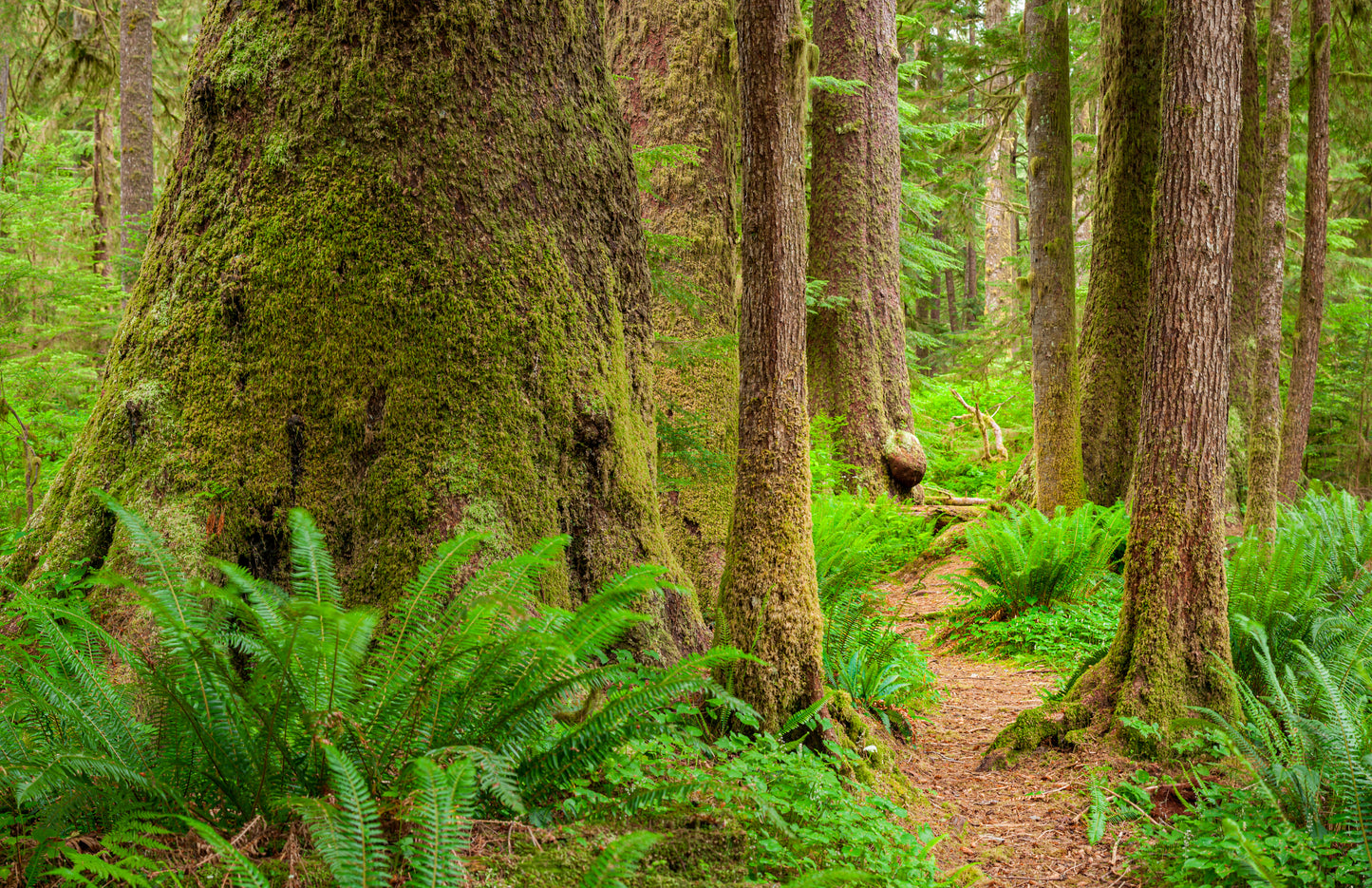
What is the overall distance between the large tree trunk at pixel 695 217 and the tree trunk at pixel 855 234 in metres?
3.63

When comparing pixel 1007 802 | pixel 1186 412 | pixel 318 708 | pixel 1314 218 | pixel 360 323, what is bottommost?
pixel 1007 802

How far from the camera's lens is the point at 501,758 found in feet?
7.04

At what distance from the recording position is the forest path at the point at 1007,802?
350 cm

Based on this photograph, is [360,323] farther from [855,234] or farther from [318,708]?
[855,234]

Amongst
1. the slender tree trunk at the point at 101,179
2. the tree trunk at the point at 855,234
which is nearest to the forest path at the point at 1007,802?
the tree trunk at the point at 855,234

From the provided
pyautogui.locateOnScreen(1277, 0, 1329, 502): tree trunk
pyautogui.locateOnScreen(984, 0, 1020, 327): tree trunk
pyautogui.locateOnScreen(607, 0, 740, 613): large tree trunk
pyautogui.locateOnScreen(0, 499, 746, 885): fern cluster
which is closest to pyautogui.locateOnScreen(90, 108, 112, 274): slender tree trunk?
pyautogui.locateOnScreen(607, 0, 740, 613): large tree trunk

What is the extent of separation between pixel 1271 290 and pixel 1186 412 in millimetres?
5065

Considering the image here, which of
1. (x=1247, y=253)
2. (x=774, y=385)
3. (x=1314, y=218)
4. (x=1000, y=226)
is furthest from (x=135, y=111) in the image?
(x=1000, y=226)

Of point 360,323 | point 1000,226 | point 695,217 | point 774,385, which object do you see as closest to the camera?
point 360,323

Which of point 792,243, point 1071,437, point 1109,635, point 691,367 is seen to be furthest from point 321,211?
point 1071,437

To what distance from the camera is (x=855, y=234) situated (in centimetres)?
993

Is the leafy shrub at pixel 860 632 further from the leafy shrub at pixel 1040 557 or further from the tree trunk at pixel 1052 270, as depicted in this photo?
the tree trunk at pixel 1052 270

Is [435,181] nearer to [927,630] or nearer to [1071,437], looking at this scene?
[927,630]

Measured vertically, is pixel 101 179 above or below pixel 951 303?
above
